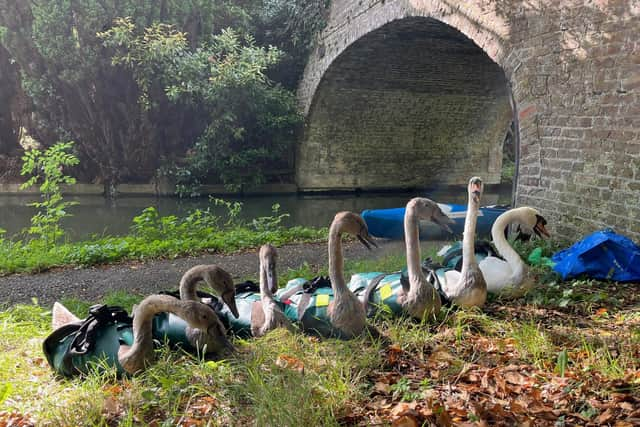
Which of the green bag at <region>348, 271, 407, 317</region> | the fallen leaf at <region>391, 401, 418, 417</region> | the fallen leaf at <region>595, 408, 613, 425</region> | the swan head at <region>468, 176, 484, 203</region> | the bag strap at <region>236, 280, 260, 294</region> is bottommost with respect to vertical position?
the fallen leaf at <region>391, 401, 418, 417</region>

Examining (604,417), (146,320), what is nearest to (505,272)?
(604,417)

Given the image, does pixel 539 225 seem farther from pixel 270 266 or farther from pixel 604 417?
pixel 604 417

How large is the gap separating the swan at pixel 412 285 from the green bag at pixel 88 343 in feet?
4.68

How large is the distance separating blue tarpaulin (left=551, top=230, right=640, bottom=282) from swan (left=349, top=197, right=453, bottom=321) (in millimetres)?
1522

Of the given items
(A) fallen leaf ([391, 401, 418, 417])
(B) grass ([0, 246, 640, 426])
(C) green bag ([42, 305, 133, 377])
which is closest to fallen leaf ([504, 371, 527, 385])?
(B) grass ([0, 246, 640, 426])

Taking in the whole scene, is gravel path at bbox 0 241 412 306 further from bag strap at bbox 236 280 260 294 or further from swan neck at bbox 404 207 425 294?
swan neck at bbox 404 207 425 294

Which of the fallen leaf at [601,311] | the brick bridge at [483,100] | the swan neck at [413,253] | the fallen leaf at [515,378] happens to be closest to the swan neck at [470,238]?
the swan neck at [413,253]

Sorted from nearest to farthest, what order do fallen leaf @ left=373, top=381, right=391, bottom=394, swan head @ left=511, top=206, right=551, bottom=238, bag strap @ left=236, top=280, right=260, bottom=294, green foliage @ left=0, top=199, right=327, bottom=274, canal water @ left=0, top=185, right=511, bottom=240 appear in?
fallen leaf @ left=373, top=381, right=391, bottom=394 → bag strap @ left=236, top=280, right=260, bottom=294 → swan head @ left=511, top=206, right=551, bottom=238 → green foliage @ left=0, top=199, right=327, bottom=274 → canal water @ left=0, top=185, right=511, bottom=240

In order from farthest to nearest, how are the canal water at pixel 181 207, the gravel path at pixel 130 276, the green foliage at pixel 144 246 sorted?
the canal water at pixel 181 207, the green foliage at pixel 144 246, the gravel path at pixel 130 276

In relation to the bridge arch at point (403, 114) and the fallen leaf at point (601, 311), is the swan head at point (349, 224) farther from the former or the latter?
the bridge arch at point (403, 114)

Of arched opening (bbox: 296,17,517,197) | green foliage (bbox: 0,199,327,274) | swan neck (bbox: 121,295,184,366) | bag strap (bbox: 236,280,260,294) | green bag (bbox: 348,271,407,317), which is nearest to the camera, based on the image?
swan neck (bbox: 121,295,184,366)

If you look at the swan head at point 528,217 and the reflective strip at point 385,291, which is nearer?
the reflective strip at point 385,291

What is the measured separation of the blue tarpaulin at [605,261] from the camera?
12.9 feet

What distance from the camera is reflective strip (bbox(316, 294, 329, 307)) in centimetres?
289
